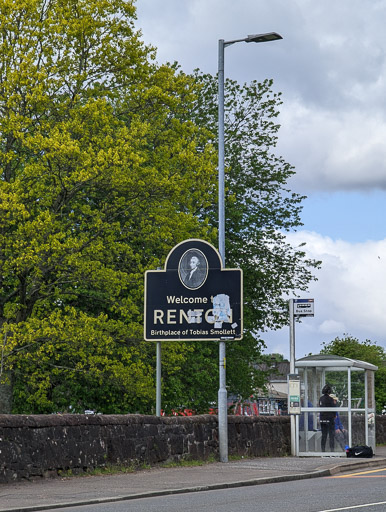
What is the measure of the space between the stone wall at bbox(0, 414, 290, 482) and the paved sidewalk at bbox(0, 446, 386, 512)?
35cm

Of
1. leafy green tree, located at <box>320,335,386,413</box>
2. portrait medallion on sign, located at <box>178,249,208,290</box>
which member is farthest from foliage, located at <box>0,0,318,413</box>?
leafy green tree, located at <box>320,335,386,413</box>

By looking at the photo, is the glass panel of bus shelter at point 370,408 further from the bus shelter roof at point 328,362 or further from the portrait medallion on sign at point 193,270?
the portrait medallion on sign at point 193,270

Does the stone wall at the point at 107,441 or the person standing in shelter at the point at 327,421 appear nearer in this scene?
the stone wall at the point at 107,441

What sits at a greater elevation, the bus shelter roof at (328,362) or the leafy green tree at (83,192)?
the leafy green tree at (83,192)

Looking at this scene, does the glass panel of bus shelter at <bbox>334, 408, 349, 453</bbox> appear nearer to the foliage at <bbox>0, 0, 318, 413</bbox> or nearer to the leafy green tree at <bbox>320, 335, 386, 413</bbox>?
the foliage at <bbox>0, 0, 318, 413</bbox>

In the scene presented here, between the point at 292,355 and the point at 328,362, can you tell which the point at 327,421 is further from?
the point at 292,355

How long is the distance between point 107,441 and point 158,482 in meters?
2.11

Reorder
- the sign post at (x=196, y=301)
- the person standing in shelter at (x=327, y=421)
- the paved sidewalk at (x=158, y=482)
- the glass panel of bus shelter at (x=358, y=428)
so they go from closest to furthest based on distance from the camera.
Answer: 1. the paved sidewalk at (x=158, y=482)
2. the sign post at (x=196, y=301)
3. the person standing in shelter at (x=327, y=421)
4. the glass panel of bus shelter at (x=358, y=428)

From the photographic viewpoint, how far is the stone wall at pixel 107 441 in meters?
16.3

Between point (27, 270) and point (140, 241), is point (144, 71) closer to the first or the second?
point (140, 241)

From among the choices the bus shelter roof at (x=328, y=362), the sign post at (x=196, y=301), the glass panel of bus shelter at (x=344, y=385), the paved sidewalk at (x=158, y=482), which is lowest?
the paved sidewalk at (x=158, y=482)

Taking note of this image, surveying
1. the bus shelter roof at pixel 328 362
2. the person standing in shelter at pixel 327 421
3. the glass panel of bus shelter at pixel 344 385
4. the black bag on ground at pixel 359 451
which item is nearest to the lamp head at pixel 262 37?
the bus shelter roof at pixel 328 362

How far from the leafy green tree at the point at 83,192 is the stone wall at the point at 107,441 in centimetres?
493

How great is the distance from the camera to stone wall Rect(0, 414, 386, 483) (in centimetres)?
1630
